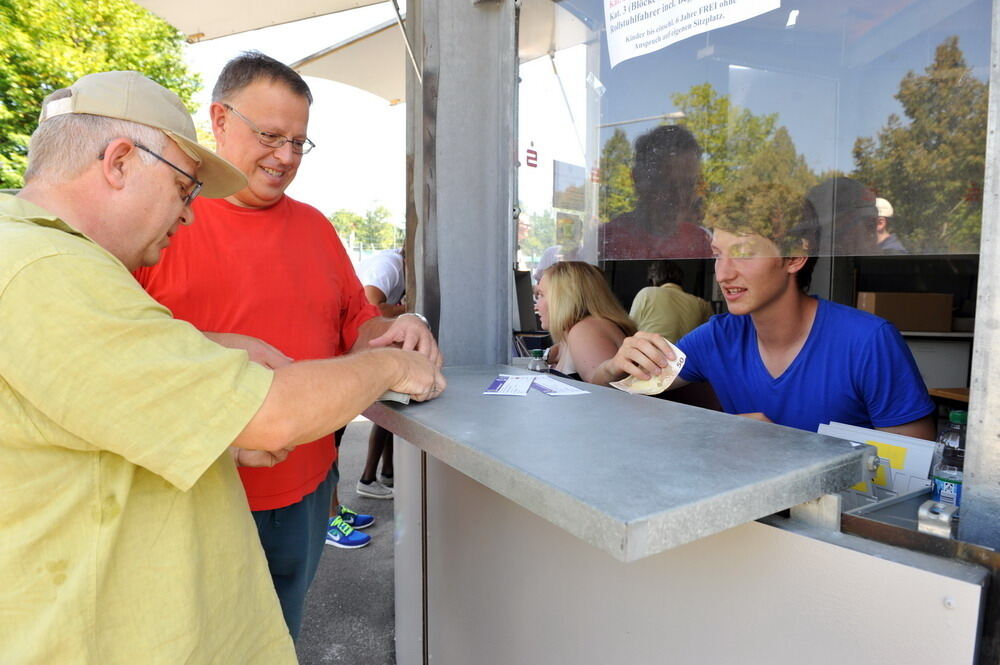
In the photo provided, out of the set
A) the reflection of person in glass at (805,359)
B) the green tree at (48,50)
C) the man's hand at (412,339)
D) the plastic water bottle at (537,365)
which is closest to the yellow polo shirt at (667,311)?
the plastic water bottle at (537,365)

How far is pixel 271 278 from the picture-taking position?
187 cm

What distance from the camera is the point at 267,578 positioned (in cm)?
124

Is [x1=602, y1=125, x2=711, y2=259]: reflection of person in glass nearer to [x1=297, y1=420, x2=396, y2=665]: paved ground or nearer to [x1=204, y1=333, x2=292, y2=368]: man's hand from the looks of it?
[x1=204, y1=333, x2=292, y2=368]: man's hand

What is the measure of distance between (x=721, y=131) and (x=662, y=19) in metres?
0.31

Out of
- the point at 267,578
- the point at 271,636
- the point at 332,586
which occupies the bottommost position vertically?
the point at 332,586

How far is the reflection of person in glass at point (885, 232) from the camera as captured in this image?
1109 millimetres

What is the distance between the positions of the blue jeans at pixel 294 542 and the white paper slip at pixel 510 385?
755 millimetres

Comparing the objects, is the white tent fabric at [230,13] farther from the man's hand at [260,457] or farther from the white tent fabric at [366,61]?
the man's hand at [260,457]

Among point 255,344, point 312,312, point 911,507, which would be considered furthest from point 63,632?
point 911,507

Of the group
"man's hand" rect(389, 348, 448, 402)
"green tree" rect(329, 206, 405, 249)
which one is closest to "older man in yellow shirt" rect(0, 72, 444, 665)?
"man's hand" rect(389, 348, 448, 402)

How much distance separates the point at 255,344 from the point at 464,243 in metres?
0.91

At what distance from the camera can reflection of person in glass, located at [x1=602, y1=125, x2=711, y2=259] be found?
1.44 meters

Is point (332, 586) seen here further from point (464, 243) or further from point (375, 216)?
point (375, 216)

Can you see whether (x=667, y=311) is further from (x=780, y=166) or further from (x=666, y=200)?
(x=780, y=166)
